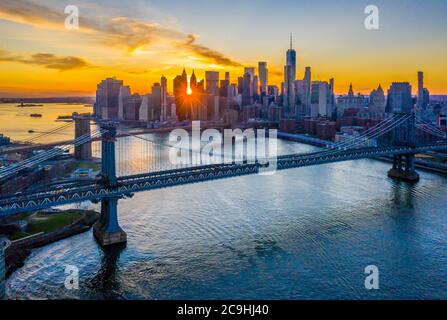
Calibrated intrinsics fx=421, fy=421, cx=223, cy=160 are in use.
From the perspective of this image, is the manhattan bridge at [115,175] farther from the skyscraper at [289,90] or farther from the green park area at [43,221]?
the skyscraper at [289,90]

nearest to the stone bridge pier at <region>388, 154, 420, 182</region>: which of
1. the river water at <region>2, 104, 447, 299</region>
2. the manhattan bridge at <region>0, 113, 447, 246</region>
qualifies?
the manhattan bridge at <region>0, 113, 447, 246</region>

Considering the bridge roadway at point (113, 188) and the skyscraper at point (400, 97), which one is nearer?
the bridge roadway at point (113, 188)

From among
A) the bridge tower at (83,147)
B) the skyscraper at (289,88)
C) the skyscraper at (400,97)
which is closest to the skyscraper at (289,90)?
the skyscraper at (289,88)

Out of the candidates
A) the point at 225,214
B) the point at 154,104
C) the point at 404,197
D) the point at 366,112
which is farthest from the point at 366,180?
the point at 154,104

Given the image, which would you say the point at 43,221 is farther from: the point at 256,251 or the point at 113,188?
the point at 256,251

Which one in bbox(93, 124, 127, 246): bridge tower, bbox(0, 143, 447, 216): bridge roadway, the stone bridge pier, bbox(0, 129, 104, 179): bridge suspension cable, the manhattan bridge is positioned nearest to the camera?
bbox(0, 143, 447, 216): bridge roadway

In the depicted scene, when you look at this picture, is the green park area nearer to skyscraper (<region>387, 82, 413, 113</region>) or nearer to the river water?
the river water

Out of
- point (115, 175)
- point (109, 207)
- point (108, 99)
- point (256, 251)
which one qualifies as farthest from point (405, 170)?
point (108, 99)
